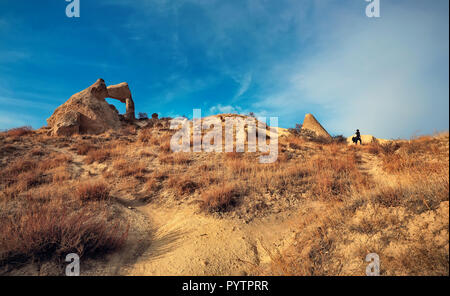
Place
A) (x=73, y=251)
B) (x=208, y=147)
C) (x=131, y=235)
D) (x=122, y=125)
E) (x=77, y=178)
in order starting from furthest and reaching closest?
(x=122, y=125)
(x=208, y=147)
(x=77, y=178)
(x=131, y=235)
(x=73, y=251)

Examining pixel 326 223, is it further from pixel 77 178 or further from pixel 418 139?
pixel 77 178

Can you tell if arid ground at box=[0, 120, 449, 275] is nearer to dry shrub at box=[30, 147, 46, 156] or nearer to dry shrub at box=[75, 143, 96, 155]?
dry shrub at box=[30, 147, 46, 156]

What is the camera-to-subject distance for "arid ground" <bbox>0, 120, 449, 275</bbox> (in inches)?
116

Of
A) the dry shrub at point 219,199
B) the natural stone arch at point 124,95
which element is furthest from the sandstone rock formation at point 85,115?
the dry shrub at point 219,199

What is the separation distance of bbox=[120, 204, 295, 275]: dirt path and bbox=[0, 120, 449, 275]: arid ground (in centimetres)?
2

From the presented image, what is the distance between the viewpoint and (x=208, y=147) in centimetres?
1248

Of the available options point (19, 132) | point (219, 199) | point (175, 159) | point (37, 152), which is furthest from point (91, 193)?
point (19, 132)

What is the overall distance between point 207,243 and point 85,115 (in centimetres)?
1846

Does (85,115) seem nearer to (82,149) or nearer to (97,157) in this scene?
(82,149)

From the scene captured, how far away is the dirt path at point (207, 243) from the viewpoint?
351 cm

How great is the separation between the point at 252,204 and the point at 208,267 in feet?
8.46

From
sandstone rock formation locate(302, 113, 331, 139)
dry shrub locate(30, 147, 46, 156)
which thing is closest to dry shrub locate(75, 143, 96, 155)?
dry shrub locate(30, 147, 46, 156)
